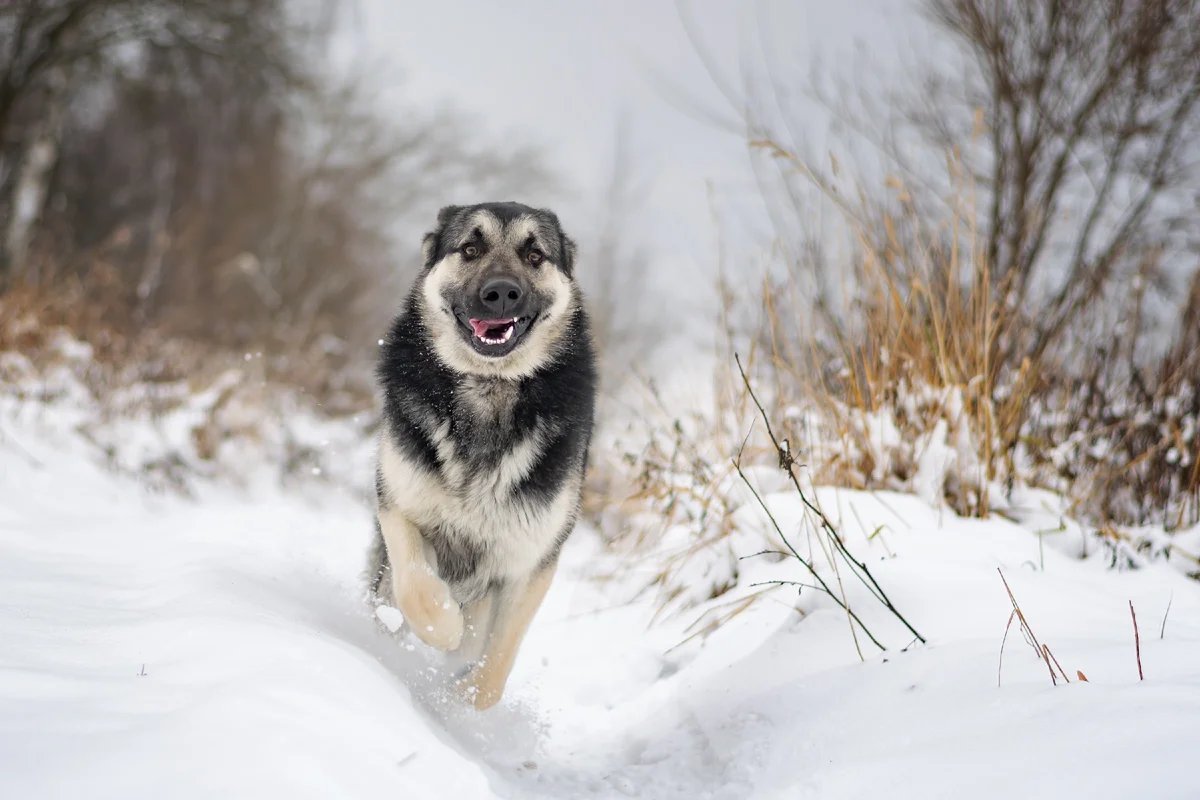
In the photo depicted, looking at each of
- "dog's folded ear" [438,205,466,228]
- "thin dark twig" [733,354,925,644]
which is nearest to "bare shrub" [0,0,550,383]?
"dog's folded ear" [438,205,466,228]

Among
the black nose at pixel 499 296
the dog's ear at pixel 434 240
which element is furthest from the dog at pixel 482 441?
the dog's ear at pixel 434 240

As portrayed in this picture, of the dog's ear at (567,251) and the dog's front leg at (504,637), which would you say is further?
the dog's ear at (567,251)

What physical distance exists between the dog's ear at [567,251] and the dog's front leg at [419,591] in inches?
53.2

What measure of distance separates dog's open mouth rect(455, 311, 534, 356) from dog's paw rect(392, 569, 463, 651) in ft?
2.67

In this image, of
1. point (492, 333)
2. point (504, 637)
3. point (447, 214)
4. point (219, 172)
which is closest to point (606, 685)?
point (504, 637)

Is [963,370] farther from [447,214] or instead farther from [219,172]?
[219,172]

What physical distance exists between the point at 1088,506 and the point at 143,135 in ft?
67.8

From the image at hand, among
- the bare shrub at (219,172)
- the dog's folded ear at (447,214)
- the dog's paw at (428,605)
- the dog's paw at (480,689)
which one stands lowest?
the dog's paw at (480,689)

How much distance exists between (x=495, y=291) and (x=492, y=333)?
6.0 inches

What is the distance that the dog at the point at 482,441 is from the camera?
279 centimetres

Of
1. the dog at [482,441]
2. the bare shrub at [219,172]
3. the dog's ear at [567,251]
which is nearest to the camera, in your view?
the dog at [482,441]

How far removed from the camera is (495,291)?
287cm

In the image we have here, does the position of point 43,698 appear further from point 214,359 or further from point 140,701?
point 214,359

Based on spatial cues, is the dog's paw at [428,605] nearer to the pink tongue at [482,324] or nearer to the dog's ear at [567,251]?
the pink tongue at [482,324]
